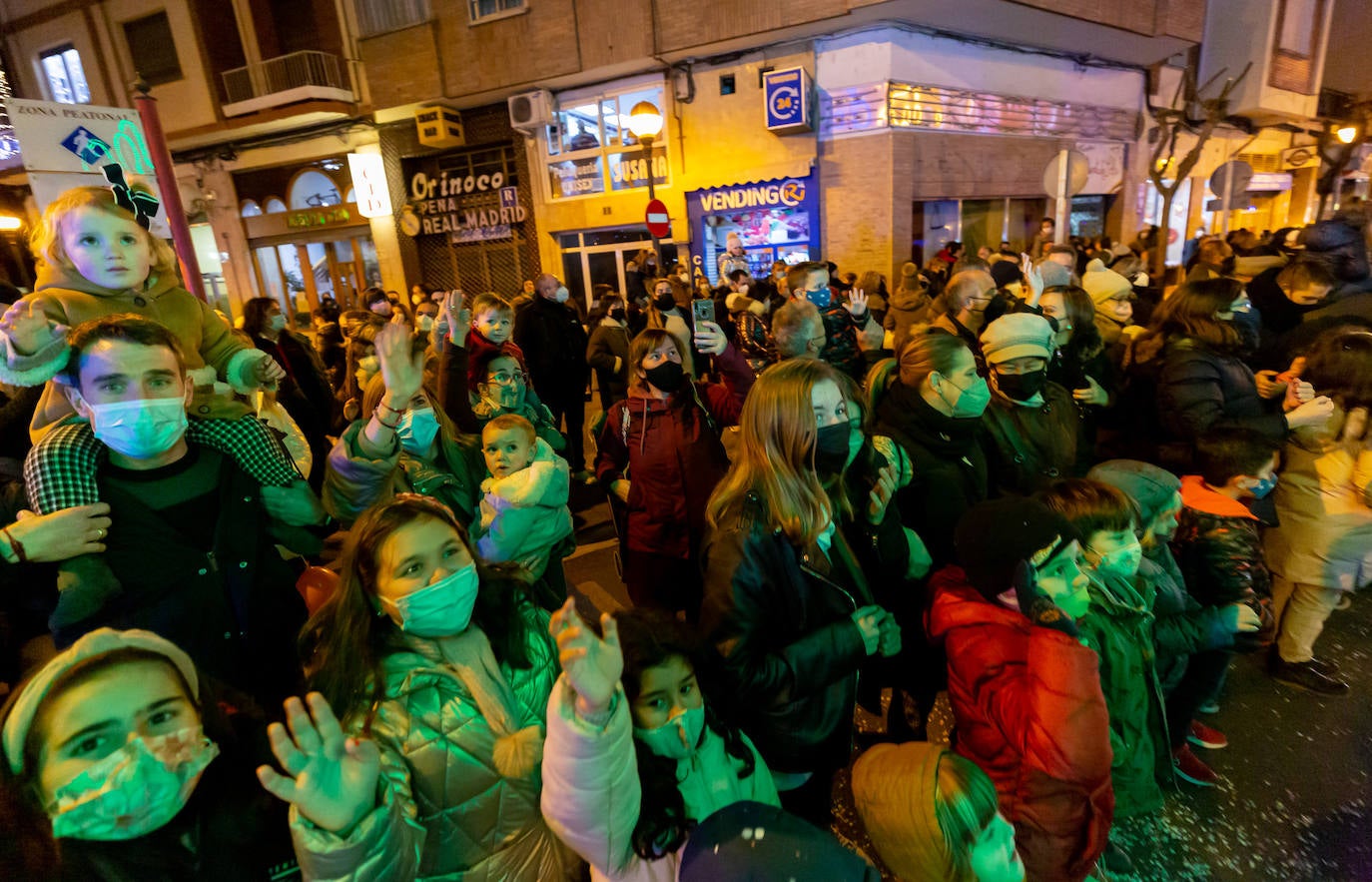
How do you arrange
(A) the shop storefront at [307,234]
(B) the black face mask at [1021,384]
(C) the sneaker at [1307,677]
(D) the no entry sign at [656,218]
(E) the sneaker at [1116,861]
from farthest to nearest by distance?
1. (A) the shop storefront at [307,234]
2. (D) the no entry sign at [656,218]
3. (C) the sneaker at [1307,677]
4. (B) the black face mask at [1021,384]
5. (E) the sneaker at [1116,861]

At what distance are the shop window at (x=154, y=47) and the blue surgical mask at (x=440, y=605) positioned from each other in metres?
22.5

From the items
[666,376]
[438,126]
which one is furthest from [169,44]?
[666,376]

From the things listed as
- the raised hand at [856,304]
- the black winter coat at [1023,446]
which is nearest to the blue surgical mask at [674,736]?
the black winter coat at [1023,446]

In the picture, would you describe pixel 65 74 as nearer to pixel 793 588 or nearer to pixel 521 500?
pixel 521 500

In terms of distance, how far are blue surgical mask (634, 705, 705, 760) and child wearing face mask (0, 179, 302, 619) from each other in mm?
1450

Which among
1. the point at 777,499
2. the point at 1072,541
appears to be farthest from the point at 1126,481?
the point at 777,499

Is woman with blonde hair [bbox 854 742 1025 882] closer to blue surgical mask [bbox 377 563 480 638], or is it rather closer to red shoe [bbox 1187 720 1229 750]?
blue surgical mask [bbox 377 563 480 638]

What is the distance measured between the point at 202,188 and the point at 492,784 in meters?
23.4

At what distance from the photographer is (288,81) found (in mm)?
16203

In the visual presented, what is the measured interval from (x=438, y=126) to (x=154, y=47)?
9.42 metres

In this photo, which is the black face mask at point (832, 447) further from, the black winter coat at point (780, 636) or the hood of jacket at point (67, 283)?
the hood of jacket at point (67, 283)

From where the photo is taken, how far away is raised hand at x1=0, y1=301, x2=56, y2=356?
5.60 ft

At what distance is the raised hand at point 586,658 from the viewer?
3.86 ft

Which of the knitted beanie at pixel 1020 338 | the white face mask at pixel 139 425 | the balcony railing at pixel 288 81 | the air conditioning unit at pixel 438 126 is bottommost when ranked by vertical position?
the knitted beanie at pixel 1020 338
